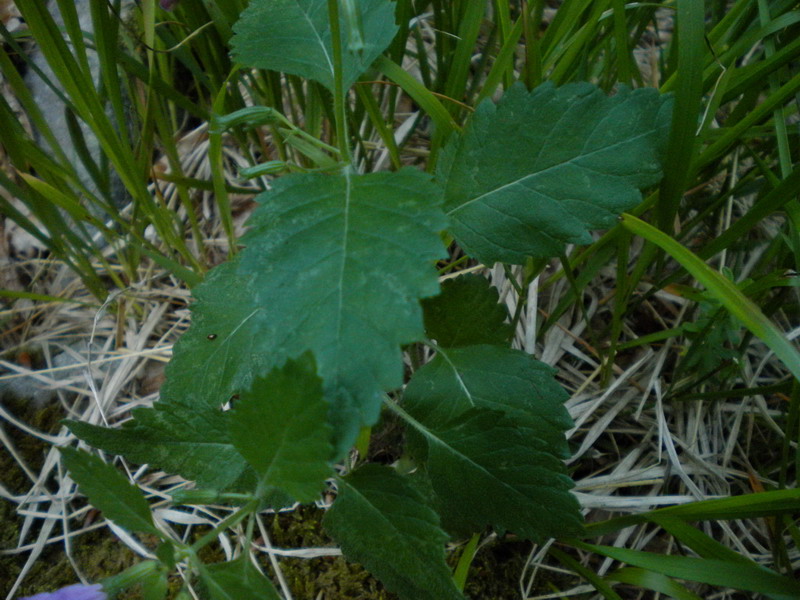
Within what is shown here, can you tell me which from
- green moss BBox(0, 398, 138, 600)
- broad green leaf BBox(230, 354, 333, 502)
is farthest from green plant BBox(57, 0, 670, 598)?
green moss BBox(0, 398, 138, 600)

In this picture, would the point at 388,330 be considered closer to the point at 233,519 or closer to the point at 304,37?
the point at 233,519

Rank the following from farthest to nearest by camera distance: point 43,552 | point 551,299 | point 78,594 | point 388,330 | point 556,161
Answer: point 551,299
point 43,552
point 556,161
point 78,594
point 388,330

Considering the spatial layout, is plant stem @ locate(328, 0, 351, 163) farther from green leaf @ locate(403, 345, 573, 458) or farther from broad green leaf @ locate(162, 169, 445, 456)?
green leaf @ locate(403, 345, 573, 458)

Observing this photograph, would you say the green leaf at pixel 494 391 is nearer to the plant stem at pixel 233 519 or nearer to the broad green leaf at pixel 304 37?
the plant stem at pixel 233 519

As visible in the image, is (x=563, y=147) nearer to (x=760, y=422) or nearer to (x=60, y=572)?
(x=760, y=422)

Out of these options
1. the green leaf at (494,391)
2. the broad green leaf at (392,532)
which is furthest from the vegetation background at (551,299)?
the broad green leaf at (392,532)

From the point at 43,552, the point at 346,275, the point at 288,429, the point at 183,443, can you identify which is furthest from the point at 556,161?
the point at 43,552
